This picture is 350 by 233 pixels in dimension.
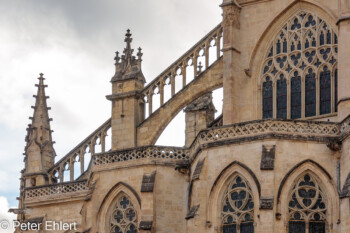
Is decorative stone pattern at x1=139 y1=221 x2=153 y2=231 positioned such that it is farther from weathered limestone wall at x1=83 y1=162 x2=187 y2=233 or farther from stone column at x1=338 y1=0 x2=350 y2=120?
stone column at x1=338 y1=0 x2=350 y2=120

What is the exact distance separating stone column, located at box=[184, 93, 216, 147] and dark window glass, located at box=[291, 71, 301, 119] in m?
3.34

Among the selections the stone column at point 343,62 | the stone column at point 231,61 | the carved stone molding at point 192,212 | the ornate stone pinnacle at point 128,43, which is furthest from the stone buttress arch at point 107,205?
the stone column at point 343,62

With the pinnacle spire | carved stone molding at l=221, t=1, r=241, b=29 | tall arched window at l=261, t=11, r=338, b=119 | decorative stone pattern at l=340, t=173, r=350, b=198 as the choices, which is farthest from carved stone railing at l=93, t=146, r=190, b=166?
decorative stone pattern at l=340, t=173, r=350, b=198

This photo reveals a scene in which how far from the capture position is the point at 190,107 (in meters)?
55.6

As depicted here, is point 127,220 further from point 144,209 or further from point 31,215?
point 31,215

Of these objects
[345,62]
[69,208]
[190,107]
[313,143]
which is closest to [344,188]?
[313,143]

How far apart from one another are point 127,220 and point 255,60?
27.5ft

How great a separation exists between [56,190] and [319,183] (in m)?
13.3

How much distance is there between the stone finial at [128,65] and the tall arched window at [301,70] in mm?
5531

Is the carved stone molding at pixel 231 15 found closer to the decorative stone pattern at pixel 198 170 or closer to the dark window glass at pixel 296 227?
the decorative stone pattern at pixel 198 170

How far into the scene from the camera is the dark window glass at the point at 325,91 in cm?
5334

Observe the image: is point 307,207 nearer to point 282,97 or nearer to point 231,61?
point 282,97

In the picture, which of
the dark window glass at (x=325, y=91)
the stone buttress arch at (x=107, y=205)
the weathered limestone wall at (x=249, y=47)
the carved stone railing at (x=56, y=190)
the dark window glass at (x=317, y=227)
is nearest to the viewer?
the dark window glass at (x=317, y=227)

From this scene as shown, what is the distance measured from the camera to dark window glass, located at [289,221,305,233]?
48281 millimetres
